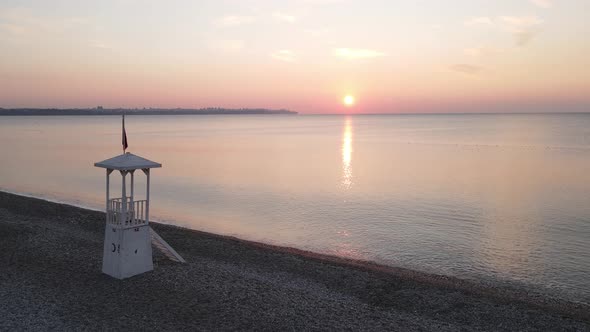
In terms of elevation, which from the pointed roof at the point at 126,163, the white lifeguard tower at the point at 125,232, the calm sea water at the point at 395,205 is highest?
the pointed roof at the point at 126,163

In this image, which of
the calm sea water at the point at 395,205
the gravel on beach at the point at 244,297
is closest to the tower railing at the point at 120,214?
the gravel on beach at the point at 244,297

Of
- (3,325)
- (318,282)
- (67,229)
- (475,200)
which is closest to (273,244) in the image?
(318,282)

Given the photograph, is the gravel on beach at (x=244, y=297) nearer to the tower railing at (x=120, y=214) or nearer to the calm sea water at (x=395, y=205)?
the tower railing at (x=120, y=214)

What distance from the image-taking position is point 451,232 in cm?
2688

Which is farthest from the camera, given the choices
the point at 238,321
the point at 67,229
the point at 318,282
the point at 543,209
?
the point at 543,209

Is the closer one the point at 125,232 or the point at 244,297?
the point at 244,297

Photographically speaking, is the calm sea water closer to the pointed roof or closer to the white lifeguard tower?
the white lifeguard tower

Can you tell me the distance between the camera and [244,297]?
44.5ft

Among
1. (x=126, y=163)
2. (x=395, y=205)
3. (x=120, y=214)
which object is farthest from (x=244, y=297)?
(x=395, y=205)

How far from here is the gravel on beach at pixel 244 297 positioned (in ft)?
39.2

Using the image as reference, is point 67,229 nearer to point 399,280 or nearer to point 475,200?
point 399,280

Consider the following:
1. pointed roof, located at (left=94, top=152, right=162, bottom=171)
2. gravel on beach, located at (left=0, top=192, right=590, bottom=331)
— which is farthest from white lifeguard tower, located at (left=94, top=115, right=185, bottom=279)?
gravel on beach, located at (left=0, top=192, right=590, bottom=331)

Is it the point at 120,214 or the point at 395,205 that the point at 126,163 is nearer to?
the point at 120,214

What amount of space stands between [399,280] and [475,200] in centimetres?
2368
